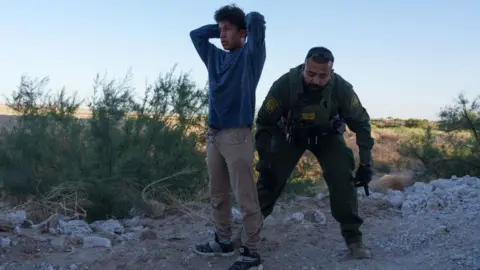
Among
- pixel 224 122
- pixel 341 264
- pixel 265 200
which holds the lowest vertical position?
pixel 341 264

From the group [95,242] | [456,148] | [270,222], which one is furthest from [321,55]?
[456,148]

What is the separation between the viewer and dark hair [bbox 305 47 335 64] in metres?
4.54

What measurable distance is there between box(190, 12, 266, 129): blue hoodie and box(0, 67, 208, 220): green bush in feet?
10.8

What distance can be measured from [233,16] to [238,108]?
2.18 feet

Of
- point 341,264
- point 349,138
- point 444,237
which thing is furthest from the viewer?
point 349,138

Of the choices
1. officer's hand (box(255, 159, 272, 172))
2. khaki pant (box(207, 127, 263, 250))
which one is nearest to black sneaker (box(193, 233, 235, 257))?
khaki pant (box(207, 127, 263, 250))

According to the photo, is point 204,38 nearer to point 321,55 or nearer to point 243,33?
point 243,33

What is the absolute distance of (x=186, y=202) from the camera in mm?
7703

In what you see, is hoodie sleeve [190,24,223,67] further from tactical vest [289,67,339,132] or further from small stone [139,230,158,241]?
small stone [139,230,158,241]

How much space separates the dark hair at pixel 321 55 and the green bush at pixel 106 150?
3.50 metres

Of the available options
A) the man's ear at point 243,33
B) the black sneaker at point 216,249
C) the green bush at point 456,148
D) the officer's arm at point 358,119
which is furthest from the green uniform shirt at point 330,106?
the green bush at point 456,148

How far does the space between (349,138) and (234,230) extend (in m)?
17.0

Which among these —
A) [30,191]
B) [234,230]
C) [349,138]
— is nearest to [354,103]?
[234,230]

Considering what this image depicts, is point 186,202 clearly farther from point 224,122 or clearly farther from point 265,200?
point 224,122
